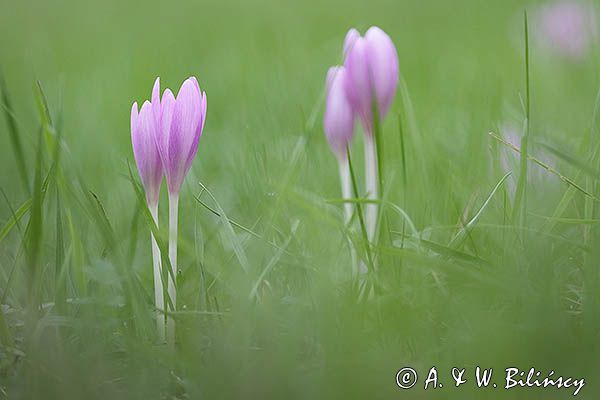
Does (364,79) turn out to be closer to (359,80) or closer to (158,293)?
(359,80)

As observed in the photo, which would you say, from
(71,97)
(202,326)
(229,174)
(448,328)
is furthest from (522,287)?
(71,97)

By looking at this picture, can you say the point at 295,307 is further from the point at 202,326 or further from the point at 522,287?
the point at 522,287

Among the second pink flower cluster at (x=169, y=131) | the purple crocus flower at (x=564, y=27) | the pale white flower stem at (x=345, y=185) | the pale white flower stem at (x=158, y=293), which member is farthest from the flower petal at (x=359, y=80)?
the purple crocus flower at (x=564, y=27)

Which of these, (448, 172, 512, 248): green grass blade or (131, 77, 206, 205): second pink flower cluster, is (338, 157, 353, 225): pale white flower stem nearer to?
(448, 172, 512, 248): green grass blade

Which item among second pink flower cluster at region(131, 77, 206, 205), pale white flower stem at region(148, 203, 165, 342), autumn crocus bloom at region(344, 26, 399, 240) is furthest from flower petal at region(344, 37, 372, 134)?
pale white flower stem at region(148, 203, 165, 342)

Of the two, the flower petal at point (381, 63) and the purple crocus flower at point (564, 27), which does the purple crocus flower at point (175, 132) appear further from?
the purple crocus flower at point (564, 27)

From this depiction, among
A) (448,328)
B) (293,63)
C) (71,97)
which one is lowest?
(448,328)

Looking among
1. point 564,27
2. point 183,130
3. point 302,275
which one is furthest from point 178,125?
point 564,27
